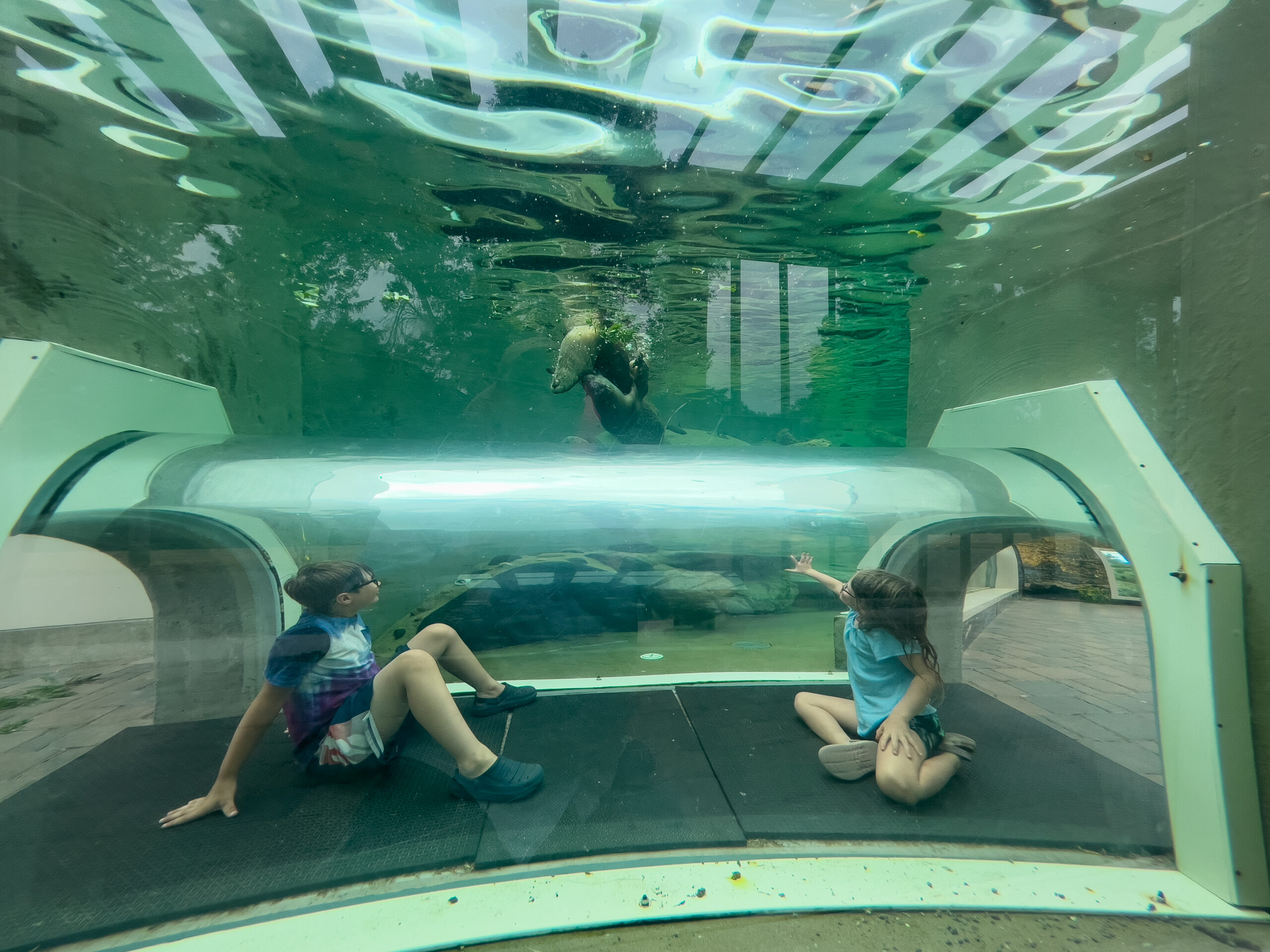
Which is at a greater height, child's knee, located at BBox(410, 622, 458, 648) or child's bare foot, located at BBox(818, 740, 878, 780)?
child's knee, located at BBox(410, 622, 458, 648)

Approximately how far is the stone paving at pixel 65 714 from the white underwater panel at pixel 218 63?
12.5 ft

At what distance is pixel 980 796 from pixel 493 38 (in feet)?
16.6

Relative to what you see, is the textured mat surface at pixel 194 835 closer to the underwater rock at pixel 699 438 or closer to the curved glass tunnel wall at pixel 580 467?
the curved glass tunnel wall at pixel 580 467

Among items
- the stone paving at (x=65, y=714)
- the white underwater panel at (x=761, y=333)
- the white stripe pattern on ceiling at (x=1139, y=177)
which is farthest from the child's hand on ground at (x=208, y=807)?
the white underwater panel at (x=761, y=333)

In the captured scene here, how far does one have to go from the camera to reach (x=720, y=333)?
8523 mm

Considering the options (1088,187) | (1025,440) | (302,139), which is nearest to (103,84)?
(302,139)

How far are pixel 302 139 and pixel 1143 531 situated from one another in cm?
619

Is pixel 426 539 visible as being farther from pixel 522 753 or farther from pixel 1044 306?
pixel 1044 306

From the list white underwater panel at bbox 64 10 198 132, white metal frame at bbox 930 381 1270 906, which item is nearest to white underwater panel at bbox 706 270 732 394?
white metal frame at bbox 930 381 1270 906

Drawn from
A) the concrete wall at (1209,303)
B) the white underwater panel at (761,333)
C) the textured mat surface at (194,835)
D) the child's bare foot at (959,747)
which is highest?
the white underwater panel at (761,333)

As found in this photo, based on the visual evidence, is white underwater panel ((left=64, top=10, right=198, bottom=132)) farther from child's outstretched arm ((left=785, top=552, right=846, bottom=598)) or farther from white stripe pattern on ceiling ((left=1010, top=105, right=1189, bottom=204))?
white stripe pattern on ceiling ((left=1010, top=105, right=1189, bottom=204))

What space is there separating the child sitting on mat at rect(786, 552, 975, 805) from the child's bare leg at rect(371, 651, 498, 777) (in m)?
1.59

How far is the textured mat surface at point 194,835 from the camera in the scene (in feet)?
4.75

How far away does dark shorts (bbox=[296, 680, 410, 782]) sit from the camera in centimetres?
192
